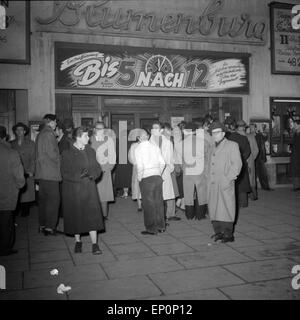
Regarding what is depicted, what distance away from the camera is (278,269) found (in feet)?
16.1

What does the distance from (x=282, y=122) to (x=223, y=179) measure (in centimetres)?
816

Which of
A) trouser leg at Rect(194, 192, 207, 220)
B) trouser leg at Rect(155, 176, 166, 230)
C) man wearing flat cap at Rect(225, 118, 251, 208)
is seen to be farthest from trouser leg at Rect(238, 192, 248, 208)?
trouser leg at Rect(155, 176, 166, 230)

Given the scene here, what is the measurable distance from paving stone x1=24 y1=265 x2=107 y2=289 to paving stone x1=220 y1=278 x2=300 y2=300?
63.8 inches

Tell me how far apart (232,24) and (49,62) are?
19.3 feet

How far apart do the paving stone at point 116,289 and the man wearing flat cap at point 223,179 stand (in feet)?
6.53

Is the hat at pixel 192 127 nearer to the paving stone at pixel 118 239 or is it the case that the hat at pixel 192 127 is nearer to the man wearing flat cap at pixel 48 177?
the paving stone at pixel 118 239

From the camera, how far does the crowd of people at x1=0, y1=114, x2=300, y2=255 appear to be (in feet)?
18.7

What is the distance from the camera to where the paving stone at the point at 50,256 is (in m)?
5.60

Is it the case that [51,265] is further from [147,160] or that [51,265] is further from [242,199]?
[242,199]

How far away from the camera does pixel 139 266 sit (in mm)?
5180

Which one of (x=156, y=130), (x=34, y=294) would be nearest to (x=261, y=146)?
(x=156, y=130)
